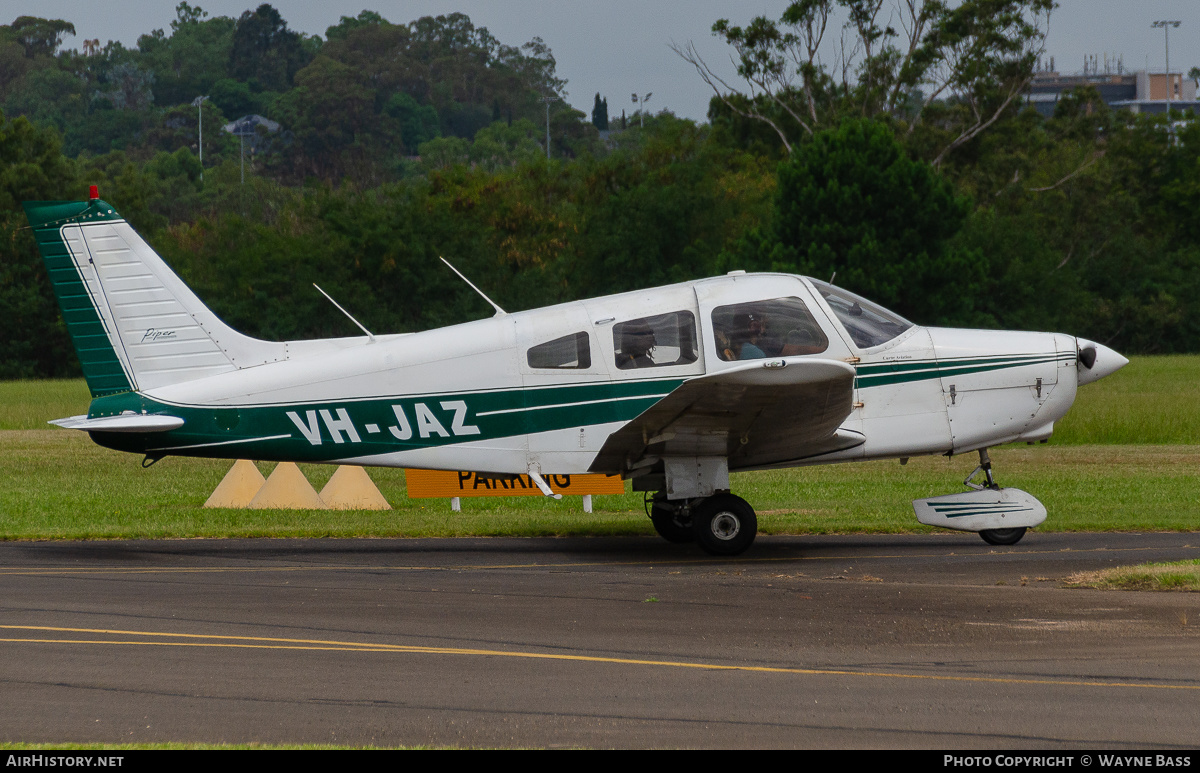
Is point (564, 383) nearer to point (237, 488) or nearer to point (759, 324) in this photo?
point (759, 324)

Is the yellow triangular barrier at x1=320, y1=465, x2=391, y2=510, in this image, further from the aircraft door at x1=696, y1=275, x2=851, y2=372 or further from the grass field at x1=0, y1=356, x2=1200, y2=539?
the aircraft door at x1=696, y1=275, x2=851, y2=372

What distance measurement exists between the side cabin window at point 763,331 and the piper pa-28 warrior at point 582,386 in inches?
0.5

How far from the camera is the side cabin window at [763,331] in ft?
36.0

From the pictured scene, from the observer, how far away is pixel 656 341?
36.6 feet

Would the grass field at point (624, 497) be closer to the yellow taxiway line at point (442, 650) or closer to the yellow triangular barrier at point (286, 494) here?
the yellow triangular barrier at point (286, 494)

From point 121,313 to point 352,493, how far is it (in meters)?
4.74

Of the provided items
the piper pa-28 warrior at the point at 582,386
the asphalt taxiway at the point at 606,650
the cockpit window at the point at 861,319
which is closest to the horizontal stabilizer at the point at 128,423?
the piper pa-28 warrior at the point at 582,386

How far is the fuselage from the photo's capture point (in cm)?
1121

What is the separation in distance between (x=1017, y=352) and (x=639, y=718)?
6.77 metres

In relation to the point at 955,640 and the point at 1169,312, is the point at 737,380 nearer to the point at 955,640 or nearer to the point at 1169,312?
the point at 955,640

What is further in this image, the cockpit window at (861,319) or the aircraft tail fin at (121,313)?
the aircraft tail fin at (121,313)

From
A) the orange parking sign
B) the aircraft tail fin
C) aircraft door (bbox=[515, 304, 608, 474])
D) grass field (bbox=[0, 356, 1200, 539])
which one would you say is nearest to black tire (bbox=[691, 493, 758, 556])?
aircraft door (bbox=[515, 304, 608, 474])

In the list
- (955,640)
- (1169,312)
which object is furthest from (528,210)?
(955,640)

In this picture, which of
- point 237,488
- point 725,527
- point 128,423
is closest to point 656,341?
point 725,527
